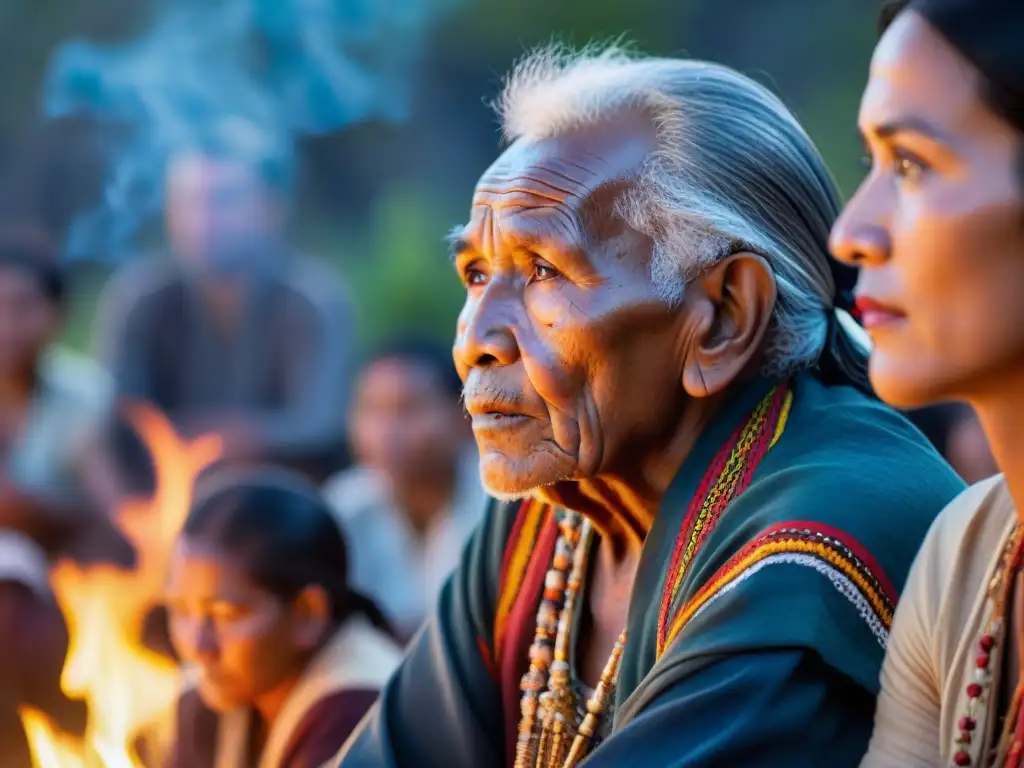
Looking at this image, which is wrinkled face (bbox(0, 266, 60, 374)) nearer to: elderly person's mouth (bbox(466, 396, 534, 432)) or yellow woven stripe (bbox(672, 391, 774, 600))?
elderly person's mouth (bbox(466, 396, 534, 432))

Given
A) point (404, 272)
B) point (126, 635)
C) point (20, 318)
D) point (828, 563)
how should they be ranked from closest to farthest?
point (828, 563)
point (126, 635)
point (20, 318)
point (404, 272)

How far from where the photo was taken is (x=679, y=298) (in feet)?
9.06

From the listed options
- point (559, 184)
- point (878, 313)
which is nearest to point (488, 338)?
point (559, 184)

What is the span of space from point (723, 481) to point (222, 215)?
16.2 ft

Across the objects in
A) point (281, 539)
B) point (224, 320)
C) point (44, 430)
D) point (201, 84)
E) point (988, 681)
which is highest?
point (201, 84)

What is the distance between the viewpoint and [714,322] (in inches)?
110

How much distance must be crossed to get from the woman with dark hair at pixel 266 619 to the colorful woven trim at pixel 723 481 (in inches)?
51.6

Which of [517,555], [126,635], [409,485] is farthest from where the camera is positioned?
[409,485]

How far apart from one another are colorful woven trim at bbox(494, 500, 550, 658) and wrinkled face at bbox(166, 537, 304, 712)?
0.96 metres

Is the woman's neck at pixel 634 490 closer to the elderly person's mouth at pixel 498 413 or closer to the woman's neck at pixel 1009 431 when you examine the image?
the elderly person's mouth at pixel 498 413

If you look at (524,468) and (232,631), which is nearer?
→ (524,468)

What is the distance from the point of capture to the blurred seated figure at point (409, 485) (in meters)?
6.27

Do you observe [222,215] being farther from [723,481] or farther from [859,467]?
[859,467]

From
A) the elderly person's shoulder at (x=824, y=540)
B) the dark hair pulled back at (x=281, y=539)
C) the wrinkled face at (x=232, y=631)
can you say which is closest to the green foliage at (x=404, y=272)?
the dark hair pulled back at (x=281, y=539)
